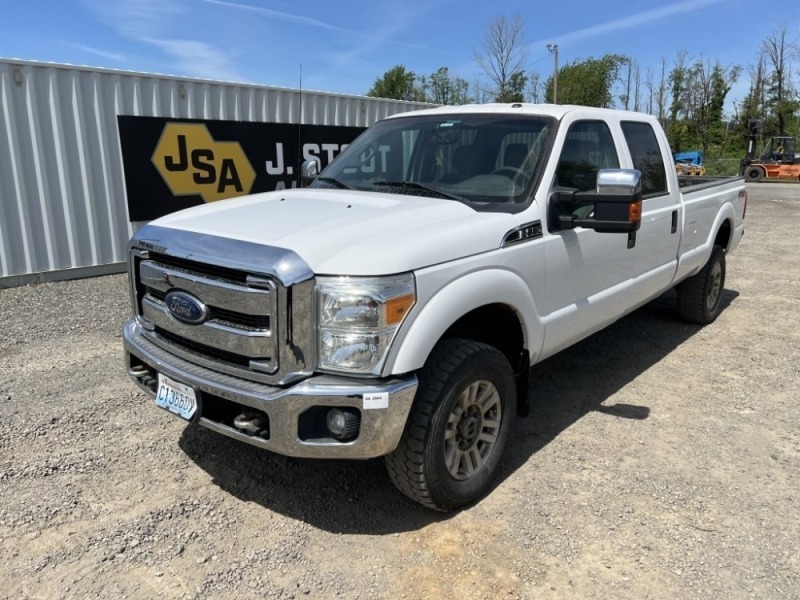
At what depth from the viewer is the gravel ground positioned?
2627 mm

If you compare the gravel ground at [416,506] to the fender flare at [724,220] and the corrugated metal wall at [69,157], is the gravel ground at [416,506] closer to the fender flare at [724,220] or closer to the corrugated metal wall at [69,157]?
the fender flare at [724,220]

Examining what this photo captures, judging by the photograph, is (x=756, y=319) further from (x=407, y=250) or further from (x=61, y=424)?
(x=61, y=424)

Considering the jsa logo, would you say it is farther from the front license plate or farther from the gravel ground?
the front license plate

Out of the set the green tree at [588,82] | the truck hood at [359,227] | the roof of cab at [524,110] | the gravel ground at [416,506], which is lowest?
the gravel ground at [416,506]

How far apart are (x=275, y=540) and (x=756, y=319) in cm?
572

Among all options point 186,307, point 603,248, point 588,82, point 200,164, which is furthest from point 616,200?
point 588,82

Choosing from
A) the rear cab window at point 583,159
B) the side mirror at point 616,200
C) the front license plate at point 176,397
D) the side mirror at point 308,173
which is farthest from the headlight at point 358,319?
the side mirror at point 308,173

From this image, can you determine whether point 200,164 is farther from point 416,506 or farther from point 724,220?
point 416,506

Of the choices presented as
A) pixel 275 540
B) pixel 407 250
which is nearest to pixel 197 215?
pixel 407 250

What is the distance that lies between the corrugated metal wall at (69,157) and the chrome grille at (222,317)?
5960mm

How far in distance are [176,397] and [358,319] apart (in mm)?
1062

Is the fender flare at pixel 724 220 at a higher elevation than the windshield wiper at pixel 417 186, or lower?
lower

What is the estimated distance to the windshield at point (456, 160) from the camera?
3.51m

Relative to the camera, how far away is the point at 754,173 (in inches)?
1182
